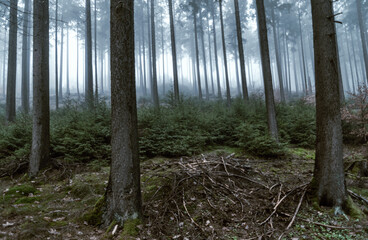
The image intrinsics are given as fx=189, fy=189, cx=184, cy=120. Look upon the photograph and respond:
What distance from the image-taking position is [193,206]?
12.1ft

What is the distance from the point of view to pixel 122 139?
2.96m

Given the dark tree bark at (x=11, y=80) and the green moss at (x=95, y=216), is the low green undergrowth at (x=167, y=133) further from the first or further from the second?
the dark tree bark at (x=11, y=80)

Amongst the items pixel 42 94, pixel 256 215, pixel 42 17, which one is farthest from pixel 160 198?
pixel 42 17

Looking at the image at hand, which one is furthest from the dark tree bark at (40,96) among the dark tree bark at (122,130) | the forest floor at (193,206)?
the dark tree bark at (122,130)

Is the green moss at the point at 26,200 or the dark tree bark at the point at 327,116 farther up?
the dark tree bark at the point at 327,116

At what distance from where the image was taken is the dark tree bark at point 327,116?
11.0ft

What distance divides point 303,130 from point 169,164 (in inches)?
280

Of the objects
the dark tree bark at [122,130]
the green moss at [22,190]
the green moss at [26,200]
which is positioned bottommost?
the green moss at [26,200]

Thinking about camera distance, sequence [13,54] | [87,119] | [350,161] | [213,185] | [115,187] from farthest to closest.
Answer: [13,54], [87,119], [350,161], [213,185], [115,187]

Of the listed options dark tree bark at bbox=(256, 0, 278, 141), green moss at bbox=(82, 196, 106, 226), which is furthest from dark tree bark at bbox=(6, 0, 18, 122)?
dark tree bark at bbox=(256, 0, 278, 141)

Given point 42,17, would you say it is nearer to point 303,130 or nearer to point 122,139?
point 122,139

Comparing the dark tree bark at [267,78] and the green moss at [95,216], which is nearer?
the green moss at [95,216]

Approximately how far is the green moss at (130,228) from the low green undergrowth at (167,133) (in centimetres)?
409

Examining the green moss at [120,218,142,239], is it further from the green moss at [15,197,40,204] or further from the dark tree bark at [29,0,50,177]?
the dark tree bark at [29,0,50,177]
